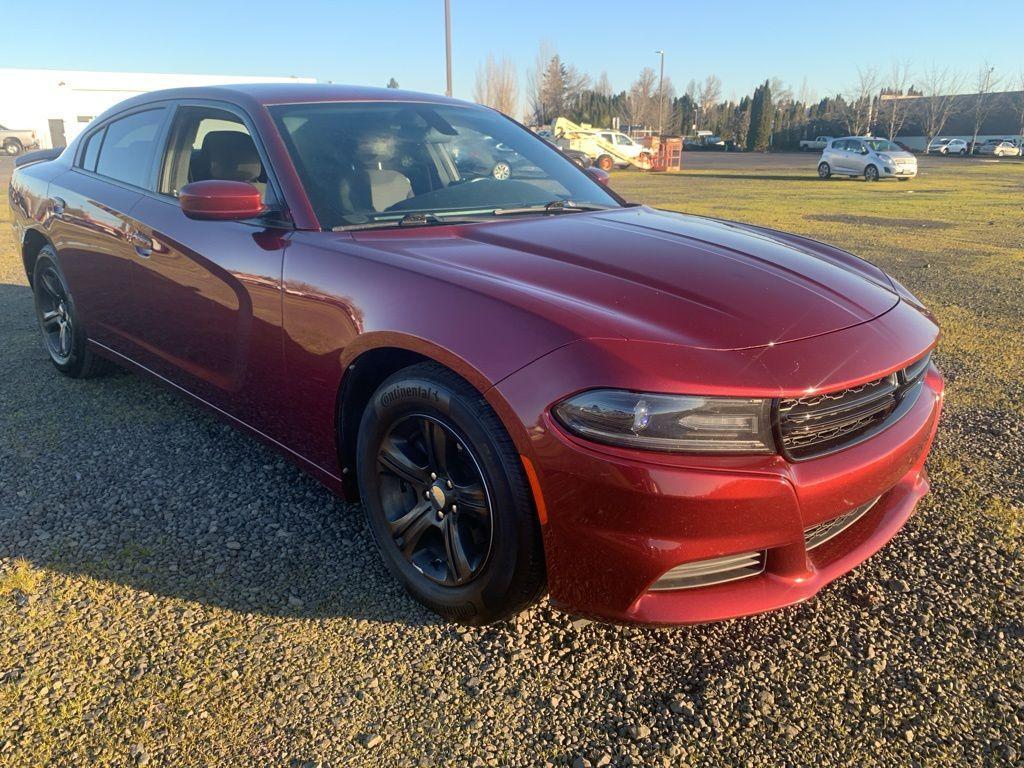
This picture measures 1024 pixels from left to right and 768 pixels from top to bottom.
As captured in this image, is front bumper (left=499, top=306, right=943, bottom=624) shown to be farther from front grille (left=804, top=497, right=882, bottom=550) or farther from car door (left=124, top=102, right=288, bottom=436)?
car door (left=124, top=102, right=288, bottom=436)

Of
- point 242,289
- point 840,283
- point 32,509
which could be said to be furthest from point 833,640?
point 32,509

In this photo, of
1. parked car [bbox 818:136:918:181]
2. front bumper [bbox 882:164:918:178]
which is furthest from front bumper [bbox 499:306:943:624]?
parked car [bbox 818:136:918:181]

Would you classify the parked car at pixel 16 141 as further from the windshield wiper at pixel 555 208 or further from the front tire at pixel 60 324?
the windshield wiper at pixel 555 208

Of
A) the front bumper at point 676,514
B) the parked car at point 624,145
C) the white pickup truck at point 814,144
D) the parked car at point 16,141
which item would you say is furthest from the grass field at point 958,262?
the white pickup truck at point 814,144

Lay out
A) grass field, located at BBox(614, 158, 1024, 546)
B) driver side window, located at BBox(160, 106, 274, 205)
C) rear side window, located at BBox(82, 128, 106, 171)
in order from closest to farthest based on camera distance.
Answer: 1. driver side window, located at BBox(160, 106, 274, 205)
2. grass field, located at BBox(614, 158, 1024, 546)
3. rear side window, located at BBox(82, 128, 106, 171)

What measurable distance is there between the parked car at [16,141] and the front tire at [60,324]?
4175cm

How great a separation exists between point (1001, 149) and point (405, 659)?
209ft

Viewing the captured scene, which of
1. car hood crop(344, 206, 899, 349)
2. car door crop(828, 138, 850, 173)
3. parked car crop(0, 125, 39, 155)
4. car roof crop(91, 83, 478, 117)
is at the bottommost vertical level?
parked car crop(0, 125, 39, 155)

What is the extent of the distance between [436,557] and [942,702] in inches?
57.0

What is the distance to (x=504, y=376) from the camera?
1.93 meters

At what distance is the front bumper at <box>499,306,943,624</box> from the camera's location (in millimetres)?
1795

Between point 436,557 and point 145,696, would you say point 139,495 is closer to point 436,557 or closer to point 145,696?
point 145,696

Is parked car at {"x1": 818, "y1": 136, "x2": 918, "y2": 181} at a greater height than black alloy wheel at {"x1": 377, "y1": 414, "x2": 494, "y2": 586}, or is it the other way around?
black alloy wheel at {"x1": 377, "y1": 414, "x2": 494, "y2": 586}

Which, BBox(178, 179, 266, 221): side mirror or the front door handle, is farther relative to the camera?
the front door handle
